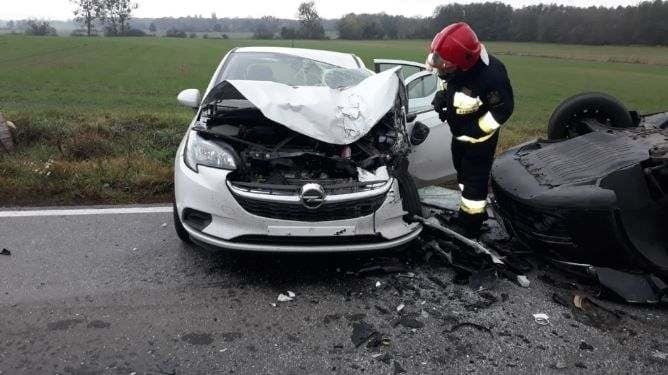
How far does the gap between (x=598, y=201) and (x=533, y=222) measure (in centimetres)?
43

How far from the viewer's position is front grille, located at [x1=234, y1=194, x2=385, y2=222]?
3.09m

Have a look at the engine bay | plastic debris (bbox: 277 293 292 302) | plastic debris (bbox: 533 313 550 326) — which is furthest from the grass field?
plastic debris (bbox: 533 313 550 326)

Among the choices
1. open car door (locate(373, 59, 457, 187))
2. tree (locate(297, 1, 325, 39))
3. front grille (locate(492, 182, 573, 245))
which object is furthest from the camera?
tree (locate(297, 1, 325, 39))

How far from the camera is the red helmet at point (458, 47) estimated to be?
3.72 m

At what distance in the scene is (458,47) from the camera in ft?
12.2

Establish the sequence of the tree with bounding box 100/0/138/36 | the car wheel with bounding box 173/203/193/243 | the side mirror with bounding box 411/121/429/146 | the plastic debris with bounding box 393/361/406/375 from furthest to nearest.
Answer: the tree with bounding box 100/0/138/36
the side mirror with bounding box 411/121/429/146
the car wheel with bounding box 173/203/193/243
the plastic debris with bounding box 393/361/406/375

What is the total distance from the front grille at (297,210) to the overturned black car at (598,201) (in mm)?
1114

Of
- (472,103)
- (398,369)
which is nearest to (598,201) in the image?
(472,103)

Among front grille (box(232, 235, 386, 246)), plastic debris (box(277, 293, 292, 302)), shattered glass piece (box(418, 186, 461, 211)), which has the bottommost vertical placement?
plastic debris (box(277, 293, 292, 302))

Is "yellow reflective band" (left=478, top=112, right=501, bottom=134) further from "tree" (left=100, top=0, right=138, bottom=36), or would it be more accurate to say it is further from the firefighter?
"tree" (left=100, top=0, right=138, bottom=36)

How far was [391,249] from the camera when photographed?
3332mm

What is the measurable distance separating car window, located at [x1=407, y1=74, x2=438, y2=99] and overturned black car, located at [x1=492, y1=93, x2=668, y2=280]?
2.29 m

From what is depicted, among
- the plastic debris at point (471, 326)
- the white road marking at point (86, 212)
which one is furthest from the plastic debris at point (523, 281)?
the white road marking at point (86, 212)

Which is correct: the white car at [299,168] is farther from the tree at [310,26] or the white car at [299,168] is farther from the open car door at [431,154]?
the tree at [310,26]
